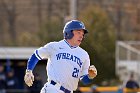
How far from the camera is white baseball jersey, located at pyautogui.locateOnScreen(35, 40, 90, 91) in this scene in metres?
8.41

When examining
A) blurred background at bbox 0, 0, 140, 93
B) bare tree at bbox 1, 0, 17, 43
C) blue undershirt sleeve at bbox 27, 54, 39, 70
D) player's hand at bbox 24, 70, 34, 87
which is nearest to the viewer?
player's hand at bbox 24, 70, 34, 87

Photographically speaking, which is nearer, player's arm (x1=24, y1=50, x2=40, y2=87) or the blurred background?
player's arm (x1=24, y1=50, x2=40, y2=87)

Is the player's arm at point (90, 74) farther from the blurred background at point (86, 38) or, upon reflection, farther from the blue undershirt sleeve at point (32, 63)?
the blurred background at point (86, 38)

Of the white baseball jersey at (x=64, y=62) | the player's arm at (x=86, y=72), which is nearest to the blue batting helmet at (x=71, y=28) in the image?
the white baseball jersey at (x=64, y=62)

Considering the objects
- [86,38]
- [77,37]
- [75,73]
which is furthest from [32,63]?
[86,38]

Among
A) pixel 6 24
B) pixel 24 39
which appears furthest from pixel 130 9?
pixel 24 39

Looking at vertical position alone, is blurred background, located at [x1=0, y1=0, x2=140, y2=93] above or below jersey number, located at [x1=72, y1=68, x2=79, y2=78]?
below

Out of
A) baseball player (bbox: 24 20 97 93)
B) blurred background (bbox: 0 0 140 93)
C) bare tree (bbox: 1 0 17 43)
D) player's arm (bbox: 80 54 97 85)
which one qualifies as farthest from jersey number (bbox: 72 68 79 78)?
bare tree (bbox: 1 0 17 43)

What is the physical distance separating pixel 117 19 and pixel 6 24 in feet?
34.9

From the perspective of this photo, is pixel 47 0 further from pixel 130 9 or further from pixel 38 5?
pixel 130 9

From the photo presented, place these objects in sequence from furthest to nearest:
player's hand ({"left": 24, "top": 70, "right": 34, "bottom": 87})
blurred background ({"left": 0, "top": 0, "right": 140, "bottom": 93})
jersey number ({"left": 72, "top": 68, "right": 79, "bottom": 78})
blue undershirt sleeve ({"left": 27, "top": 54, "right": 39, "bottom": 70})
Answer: blurred background ({"left": 0, "top": 0, "right": 140, "bottom": 93}) < jersey number ({"left": 72, "top": 68, "right": 79, "bottom": 78}) < blue undershirt sleeve ({"left": 27, "top": 54, "right": 39, "bottom": 70}) < player's hand ({"left": 24, "top": 70, "right": 34, "bottom": 87})

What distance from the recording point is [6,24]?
59156 mm

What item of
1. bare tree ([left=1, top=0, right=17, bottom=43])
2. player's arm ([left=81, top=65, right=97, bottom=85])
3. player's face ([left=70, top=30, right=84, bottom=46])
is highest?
player's face ([left=70, top=30, right=84, bottom=46])

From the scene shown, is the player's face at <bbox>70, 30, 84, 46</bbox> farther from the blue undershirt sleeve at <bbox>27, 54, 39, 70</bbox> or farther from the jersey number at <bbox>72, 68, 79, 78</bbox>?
the blue undershirt sleeve at <bbox>27, 54, 39, 70</bbox>
